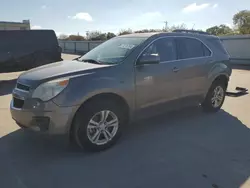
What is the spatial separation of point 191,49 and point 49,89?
9.91ft

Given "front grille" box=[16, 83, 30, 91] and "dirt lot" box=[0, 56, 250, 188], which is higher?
"front grille" box=[16, 83, 30, 91]

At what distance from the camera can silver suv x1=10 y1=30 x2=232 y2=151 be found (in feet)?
11.9

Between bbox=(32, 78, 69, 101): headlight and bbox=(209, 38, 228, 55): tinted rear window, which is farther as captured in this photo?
bbox=(209, 38, 228, 55): tinted rear window

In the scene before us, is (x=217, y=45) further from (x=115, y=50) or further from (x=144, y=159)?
(x=144, y=159)

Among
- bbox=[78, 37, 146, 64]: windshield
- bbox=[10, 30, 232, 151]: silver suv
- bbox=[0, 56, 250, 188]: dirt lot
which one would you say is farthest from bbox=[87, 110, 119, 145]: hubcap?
bbox=[78, 37, 146, 64]: windshield

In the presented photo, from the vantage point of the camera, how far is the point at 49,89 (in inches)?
Answer: 142

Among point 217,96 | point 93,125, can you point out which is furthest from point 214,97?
point 93,125

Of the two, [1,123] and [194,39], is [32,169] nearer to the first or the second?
[1,123]

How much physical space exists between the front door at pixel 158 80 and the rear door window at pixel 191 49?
184 mm

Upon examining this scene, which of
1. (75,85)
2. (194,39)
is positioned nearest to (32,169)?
(75,85)

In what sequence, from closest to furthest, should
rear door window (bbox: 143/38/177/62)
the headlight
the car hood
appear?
the headlight < the car hood < rear door window (bbox: 143/38/177/62)

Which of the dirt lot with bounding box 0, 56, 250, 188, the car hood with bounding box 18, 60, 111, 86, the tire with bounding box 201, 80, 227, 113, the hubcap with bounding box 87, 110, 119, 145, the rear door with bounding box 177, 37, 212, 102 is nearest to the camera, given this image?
the dirt lot with bounding box 0, 56, 250, 188

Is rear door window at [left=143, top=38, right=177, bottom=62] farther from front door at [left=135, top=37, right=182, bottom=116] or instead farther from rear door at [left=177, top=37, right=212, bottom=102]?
rear door at [left=177, top=37, right=212, bottom=102]

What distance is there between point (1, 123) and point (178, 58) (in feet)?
11.9
